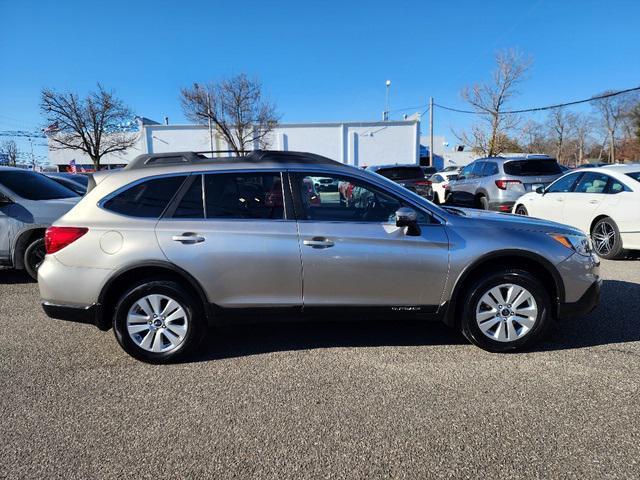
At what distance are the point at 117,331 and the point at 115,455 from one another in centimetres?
129

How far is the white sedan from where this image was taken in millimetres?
6691

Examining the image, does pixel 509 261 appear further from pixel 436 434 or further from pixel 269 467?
pixel 269 467

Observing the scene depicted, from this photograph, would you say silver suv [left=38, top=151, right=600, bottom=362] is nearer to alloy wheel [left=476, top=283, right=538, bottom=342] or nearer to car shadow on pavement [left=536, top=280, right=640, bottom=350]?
alloy wheel [left=476, top=283, right=538, bottom=342]

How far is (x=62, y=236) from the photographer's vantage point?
356 cm

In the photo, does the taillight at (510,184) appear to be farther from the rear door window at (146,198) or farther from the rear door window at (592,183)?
the rear door window at (146,198)

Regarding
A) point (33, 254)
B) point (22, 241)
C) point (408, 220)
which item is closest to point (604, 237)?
point (408, 220)

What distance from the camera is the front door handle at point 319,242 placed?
350 cm

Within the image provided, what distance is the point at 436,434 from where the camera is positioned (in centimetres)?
260

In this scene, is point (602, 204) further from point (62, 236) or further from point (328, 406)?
point (62, 236)

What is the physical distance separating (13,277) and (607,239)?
9755 mm

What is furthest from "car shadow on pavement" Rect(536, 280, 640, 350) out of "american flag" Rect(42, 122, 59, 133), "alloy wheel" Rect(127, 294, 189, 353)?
"american flag" Rect(42, 122, 59, 133)

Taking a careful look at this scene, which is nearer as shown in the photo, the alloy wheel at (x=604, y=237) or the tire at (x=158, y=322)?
the tire at (x=158, y=322)

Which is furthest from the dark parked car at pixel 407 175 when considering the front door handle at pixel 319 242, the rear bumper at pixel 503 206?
the front door handle at pixel 319 242

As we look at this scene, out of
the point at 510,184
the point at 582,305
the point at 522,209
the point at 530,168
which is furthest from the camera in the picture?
the point at 530,168
